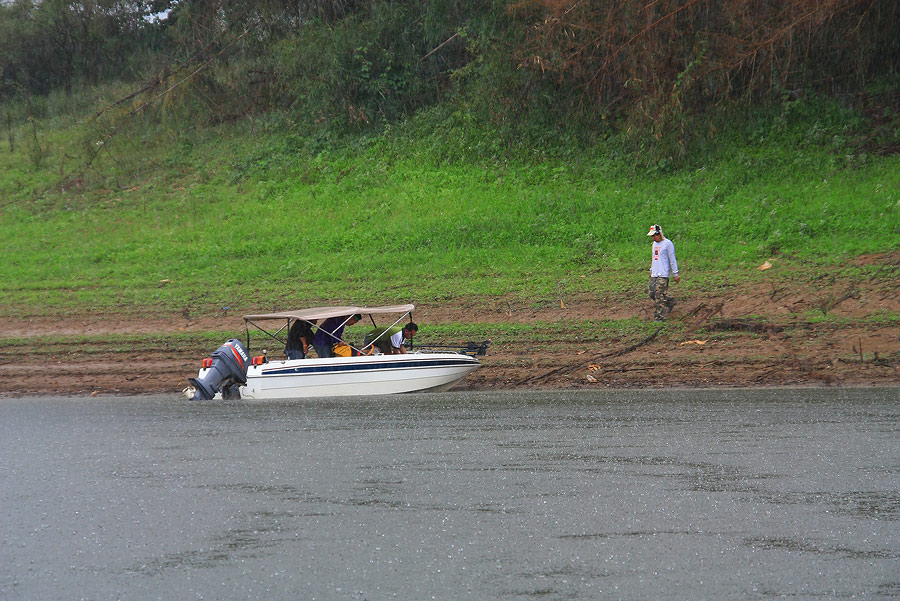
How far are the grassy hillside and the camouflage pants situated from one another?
64.2 inches

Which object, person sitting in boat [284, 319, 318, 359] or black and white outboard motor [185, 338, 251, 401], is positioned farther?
person sitting in boat [284, 319, 318, 359]

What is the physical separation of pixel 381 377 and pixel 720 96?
1329cm

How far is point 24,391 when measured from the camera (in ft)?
52.1

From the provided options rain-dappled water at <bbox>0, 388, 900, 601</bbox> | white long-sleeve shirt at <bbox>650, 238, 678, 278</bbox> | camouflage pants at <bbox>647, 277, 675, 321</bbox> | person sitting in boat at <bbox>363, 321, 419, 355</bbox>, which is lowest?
rain-dappled water at <bbox>0, 388, 900, 601</bbox>

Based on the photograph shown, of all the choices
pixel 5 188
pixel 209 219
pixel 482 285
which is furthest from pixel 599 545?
pixel 5 188

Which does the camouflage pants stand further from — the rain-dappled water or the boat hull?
the boat hull

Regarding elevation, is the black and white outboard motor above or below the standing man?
below

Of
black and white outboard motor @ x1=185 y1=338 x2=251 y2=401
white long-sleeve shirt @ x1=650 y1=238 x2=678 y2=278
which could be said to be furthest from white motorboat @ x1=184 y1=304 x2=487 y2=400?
white long-sleeve shirt @ x1=650 y1=238 x2=678 y2=278

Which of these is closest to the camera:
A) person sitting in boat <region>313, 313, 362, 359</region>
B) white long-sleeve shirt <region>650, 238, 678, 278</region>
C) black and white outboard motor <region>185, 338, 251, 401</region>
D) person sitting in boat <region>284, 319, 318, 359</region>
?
black and white outboard motor <region>185, 338, 251, 401</region>

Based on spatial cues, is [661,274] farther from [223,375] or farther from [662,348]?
[223,375]

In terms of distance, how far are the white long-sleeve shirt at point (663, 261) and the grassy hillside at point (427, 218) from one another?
1.62m

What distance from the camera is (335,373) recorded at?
1387 cm

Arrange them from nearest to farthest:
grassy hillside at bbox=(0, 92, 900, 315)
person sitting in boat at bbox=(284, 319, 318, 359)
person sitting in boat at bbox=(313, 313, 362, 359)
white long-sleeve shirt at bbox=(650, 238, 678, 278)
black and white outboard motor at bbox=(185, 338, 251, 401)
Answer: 1. black and white outboard motor at bbox=(185, 338, 251, 401)
2. person sitting in boat at bbox=(313, 313, 362, 359)
3. person sitting in boat at bbox=(284, 319, 318, 359)
4. white long-sleeve shirt at bbox=(650, 238, 678, 278)
5. grassy hillside at bbox=(0, 92, 900, 315)

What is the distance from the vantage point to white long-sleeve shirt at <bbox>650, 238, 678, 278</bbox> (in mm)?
16141
